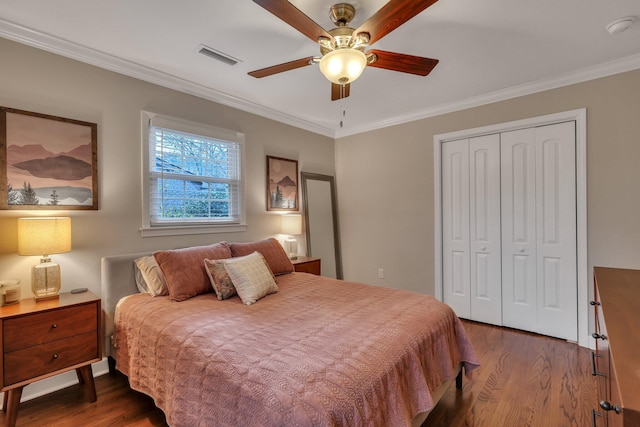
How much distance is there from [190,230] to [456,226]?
304 centimetres

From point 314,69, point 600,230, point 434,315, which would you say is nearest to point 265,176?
point 314,69

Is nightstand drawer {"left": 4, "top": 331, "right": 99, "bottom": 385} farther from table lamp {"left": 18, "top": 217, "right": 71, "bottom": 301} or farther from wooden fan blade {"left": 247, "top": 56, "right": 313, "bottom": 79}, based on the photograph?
wooden fan blade {"left": 247, "top": 56, "right": 313, "bottom": 79}

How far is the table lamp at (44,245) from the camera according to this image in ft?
6.29

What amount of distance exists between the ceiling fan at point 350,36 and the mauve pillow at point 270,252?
1.59 m

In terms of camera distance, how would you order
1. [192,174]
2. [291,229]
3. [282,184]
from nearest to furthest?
[192,174]
[291,229]
[282,184]

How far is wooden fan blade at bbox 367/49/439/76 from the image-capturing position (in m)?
1.83

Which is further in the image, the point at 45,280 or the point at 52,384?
the point at 52,384

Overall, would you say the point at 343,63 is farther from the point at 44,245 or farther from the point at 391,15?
the point at 44,245

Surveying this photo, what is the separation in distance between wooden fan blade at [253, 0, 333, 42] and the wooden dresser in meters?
1.73

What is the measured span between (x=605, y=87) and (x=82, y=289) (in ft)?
15.7

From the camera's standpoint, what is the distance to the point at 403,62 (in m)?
1.91

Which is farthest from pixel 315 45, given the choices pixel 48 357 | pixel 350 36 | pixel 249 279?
pixel 48 357

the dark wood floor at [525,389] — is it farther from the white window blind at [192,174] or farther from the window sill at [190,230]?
the white window blind at [192,174]

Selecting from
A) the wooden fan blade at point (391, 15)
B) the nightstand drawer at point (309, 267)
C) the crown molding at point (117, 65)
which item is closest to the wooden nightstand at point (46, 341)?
the crown molding at point (117, 65)
